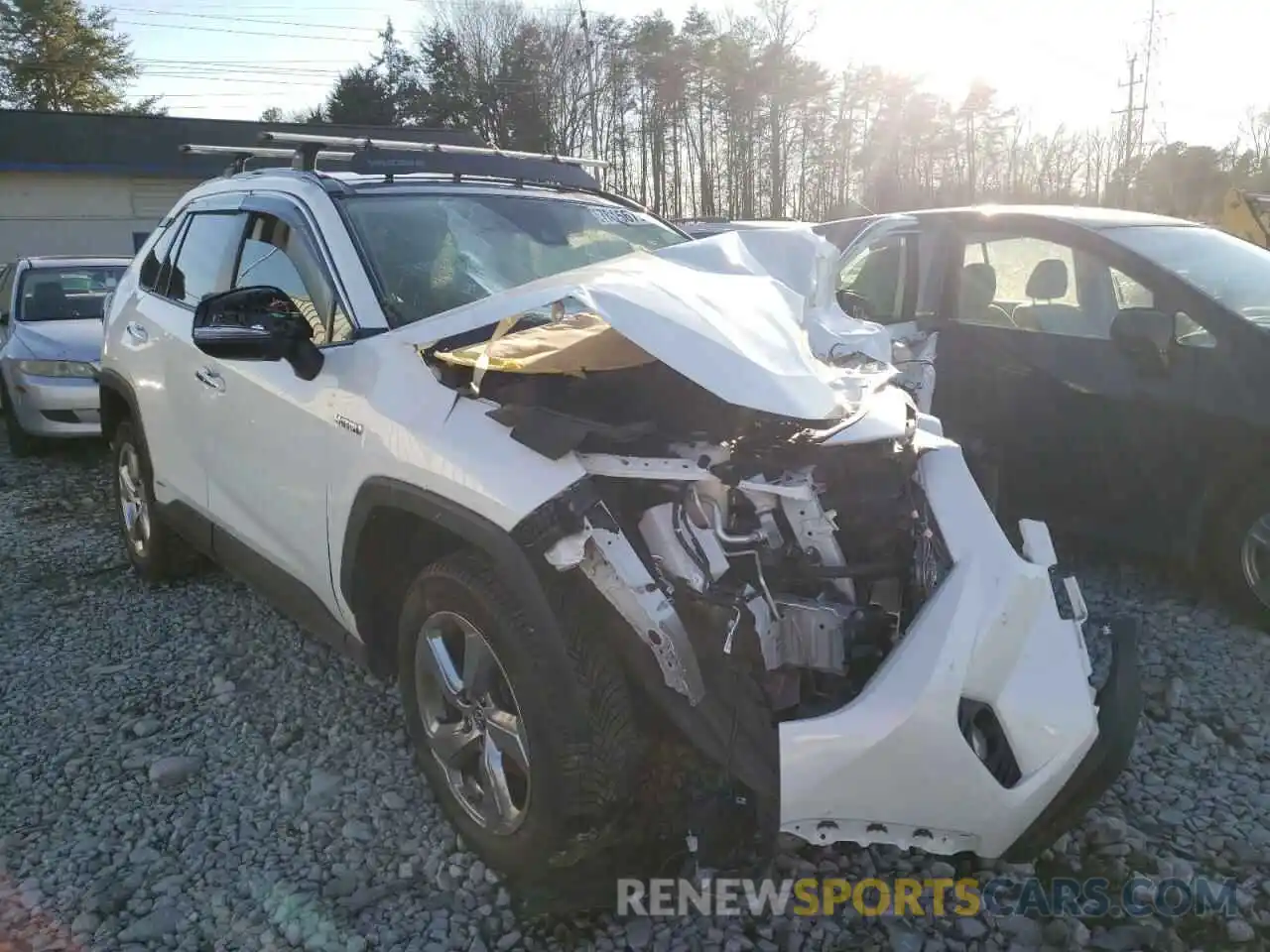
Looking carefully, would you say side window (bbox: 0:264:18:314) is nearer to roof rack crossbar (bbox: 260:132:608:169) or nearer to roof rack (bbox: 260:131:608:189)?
roof rack crossbar (bbox: 260:132:608:169)

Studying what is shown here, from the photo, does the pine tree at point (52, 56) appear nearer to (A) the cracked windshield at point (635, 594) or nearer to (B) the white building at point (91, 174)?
(B) the white building at point (91, 174)

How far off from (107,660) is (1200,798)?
13.4 feet

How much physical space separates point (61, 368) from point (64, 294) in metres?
1.48

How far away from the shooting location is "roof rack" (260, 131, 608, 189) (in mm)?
A: 3980

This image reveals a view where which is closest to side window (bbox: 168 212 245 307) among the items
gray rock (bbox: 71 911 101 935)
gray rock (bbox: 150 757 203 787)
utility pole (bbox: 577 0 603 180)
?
gray rock (bbox: 150 757 203 787)

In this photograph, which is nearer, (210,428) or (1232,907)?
(1232,907)

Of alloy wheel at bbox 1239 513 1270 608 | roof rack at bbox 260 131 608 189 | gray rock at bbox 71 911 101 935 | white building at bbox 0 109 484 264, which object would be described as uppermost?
white building at bbox 0 109 484 264

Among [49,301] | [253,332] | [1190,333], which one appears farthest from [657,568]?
[49,301]

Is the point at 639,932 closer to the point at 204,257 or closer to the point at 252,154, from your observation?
the point at 204,257

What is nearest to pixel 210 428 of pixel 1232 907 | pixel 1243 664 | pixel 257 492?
pixel 257 492

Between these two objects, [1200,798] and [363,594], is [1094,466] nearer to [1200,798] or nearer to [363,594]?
[1200,798]

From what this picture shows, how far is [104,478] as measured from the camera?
7555mm

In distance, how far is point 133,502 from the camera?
5.02 meters

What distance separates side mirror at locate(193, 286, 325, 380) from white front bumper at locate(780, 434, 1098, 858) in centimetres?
182
